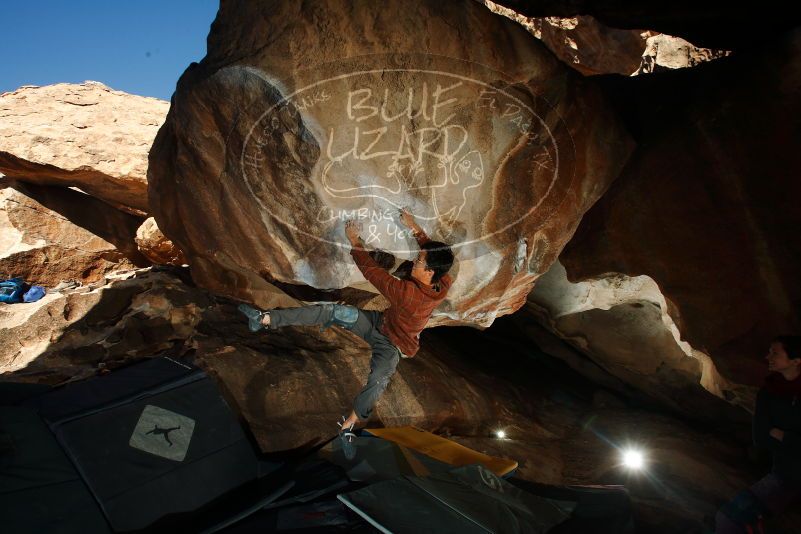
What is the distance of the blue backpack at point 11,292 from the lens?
16.6 ft

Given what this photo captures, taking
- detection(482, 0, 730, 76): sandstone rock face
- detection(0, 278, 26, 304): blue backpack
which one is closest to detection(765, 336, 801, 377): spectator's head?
detection(482, 0, 730, 76): sandstone rock face

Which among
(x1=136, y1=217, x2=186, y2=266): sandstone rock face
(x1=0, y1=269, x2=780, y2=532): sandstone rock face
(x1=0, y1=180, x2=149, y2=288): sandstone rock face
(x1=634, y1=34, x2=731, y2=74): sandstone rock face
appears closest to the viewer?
(x1=0, y1=269, x2=780, y2=532): sandstone rock face

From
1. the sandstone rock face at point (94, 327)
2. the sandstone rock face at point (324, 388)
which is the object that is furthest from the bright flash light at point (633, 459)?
the sandstone rock face at point (94, 327)

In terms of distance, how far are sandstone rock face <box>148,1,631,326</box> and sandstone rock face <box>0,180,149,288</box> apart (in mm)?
3999

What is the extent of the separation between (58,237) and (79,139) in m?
1.62

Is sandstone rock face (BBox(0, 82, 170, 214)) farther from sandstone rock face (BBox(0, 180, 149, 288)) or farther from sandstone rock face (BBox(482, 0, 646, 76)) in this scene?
sandstone rock face (BBox(482, 0, 646, 76))

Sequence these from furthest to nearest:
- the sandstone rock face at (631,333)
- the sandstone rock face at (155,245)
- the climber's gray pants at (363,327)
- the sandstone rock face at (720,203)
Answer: the sandstone rock face at (155,245) → the sandstone rock face at (631,333) → the climber's gray pants at (363,327) → the sandstone rock face at (720,203)

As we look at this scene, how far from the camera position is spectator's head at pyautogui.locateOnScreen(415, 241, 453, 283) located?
3912 mm

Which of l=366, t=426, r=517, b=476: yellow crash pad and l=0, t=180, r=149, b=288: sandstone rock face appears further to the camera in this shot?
l=0, t=180, r=149, b=288: sandstone rock face

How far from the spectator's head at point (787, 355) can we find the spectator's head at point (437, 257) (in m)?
2.49

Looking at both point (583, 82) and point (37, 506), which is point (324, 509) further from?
point (583, 82)

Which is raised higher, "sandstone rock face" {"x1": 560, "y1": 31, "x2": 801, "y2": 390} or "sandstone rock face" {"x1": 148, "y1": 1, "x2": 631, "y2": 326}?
"sandstone rock face" {"x1": 560, "y1": 31, "x2": 801, "y2": 390}

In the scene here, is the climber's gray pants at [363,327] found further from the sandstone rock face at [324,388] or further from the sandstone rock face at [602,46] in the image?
the sandstone rock face at [602,46]

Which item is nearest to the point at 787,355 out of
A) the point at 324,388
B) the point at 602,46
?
the point at 324,388
